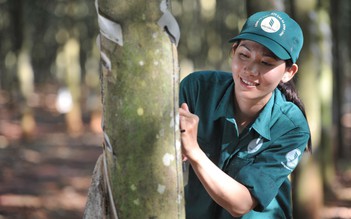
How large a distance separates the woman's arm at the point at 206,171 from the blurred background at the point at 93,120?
9.89 feet

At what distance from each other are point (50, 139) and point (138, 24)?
684 inches

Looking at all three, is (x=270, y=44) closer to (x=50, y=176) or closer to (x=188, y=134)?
(x=188, y=134)

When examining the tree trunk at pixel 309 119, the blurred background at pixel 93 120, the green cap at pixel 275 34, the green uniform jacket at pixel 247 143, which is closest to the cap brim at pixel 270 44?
the green cap at pixel 275 34

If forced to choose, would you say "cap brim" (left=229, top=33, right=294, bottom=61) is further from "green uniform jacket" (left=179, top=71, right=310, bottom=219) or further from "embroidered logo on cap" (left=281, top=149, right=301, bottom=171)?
"embroidered logo on cap" (left=281, top=149, right=301, bottom=171)

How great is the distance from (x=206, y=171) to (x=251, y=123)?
0.50 m

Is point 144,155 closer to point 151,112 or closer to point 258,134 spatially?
point 151,112

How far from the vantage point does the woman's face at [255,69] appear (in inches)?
101

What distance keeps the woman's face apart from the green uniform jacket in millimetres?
136

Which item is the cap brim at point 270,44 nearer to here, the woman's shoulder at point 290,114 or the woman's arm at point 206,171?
the woman's shoulder at point 290,114

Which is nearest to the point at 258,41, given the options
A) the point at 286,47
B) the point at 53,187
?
the point at 286,47

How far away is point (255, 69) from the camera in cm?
256

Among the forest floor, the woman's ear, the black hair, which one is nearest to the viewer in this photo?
the woman's ear

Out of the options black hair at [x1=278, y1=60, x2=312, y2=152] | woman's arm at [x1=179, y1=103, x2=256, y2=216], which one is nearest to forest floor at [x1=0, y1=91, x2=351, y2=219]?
black hair at [x1=278, y1=60, x2=312, y2=152]

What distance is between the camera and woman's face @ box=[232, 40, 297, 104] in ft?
8.45
